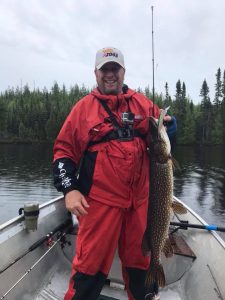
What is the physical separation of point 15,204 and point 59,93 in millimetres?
117795

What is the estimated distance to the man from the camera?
3.59 metres

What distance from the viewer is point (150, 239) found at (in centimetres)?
367

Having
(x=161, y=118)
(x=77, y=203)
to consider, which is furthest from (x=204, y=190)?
(x=77, y=203)

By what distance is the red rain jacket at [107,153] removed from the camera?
3.60 metres

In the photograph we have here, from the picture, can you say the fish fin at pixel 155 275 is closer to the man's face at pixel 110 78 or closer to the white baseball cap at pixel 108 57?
the man's face at pixel 110 78

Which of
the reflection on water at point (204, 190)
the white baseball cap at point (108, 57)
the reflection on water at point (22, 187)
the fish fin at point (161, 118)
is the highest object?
the white baseball cap at point (108, 57)

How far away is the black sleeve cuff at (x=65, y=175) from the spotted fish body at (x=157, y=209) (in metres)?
0.79

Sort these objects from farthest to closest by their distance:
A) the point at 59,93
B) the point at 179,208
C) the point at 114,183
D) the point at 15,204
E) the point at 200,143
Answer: the point at 59,93
the point at 200,143
the point at 15,204
the point at 179,208
the point at 114,183

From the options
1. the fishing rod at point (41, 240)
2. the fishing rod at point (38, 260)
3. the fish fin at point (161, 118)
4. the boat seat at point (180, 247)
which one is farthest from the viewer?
the boat seat at point (180, 247)

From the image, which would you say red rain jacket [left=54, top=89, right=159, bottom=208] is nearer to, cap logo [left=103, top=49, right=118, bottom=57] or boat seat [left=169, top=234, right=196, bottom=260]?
cap logo [left=103, top=49, right=118, bottom=57]

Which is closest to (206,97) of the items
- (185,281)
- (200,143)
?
(200,143)

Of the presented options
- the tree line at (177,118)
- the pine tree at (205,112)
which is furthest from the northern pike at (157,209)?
the pine tree at (205,112)

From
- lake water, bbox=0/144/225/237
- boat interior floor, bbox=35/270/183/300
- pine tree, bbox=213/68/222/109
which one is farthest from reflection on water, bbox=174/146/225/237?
pine tree, bbox=213/68/222/109

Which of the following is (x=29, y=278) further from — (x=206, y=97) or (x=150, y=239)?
(x=206, y=97)
